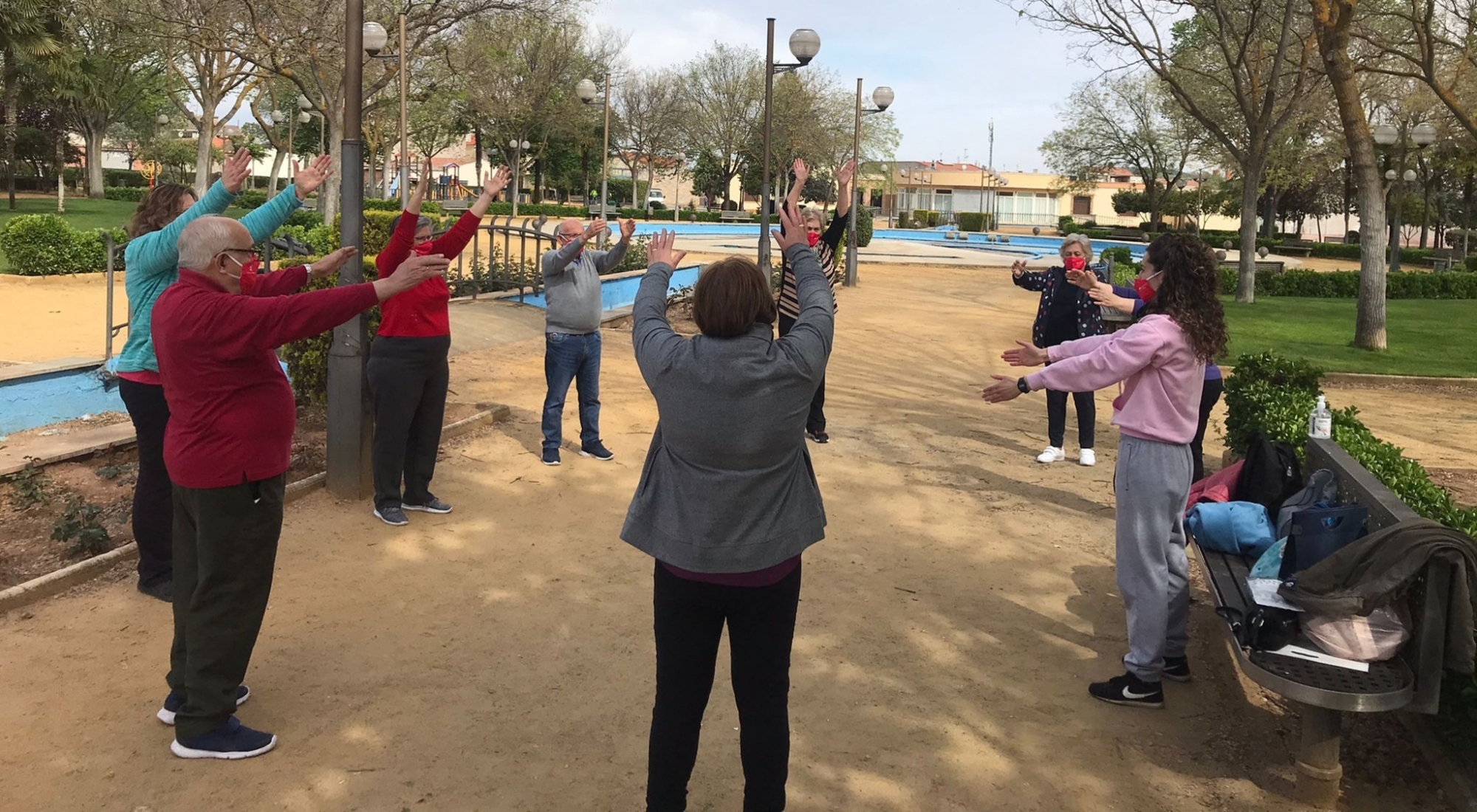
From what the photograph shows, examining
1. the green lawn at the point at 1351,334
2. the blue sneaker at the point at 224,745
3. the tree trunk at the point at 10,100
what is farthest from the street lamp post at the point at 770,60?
the tree trunk at the point at 10,100

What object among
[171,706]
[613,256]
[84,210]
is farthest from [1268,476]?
[84,210]

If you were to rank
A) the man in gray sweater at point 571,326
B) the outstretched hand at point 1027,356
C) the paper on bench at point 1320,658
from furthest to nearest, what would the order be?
the man in gray sweater at point 571,326 < the outstretched hand at point 1027,356 < the paper on bench at point 1320,658

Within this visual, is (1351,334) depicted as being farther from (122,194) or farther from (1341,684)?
(122,194)

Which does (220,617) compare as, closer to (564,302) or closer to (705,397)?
(705,397)

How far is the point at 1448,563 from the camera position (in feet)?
10.9

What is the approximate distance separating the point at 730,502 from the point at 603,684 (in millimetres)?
1846

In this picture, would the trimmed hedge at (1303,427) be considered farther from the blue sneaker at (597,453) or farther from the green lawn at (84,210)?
the green lawn at (84,210)

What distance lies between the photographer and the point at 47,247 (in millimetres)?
17047

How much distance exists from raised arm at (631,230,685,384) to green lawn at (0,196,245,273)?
1071 inches

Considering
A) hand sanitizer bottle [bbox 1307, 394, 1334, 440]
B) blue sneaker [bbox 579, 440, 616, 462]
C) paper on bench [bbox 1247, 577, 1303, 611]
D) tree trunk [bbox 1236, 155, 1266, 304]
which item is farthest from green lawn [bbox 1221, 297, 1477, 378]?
A: paper on bench [bbox 1247, 577, 1303, 611]

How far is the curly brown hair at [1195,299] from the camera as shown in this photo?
4.17 metres

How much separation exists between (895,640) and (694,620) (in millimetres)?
2223

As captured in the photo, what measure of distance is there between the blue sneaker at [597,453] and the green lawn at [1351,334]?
31.1 feet

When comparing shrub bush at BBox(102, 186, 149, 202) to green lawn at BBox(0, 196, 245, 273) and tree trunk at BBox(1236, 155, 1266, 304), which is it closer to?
green lawn at BBox(0, 196, 245, 273)
